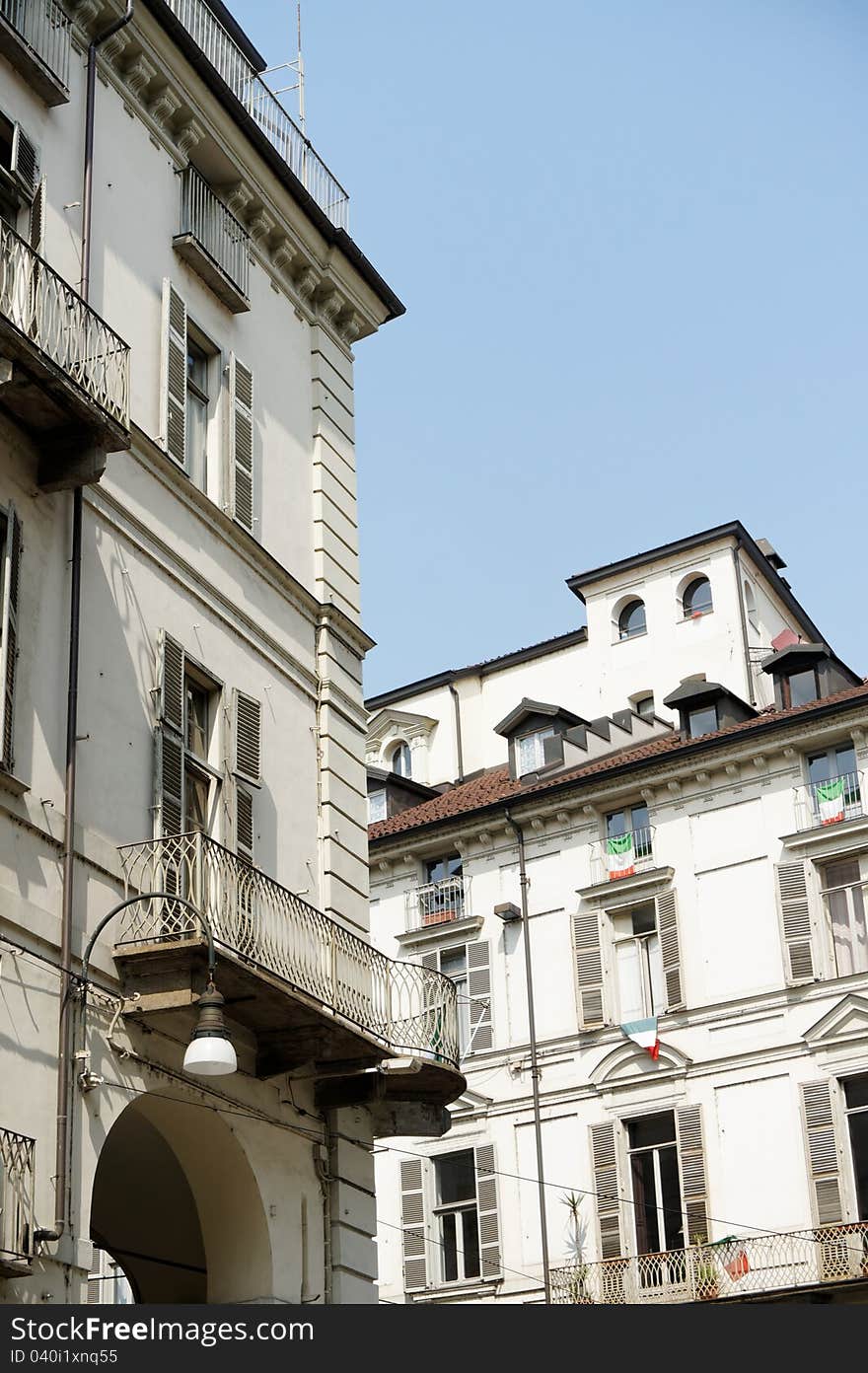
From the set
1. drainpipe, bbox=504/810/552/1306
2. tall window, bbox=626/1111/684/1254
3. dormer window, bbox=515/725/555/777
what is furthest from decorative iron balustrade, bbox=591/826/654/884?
dormer window, bbox=515/725/555/777

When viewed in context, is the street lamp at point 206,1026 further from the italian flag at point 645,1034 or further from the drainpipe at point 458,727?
the drainpipe at point 458,727

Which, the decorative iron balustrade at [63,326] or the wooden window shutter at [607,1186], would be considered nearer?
the decorative iron balustrade at [63,326]

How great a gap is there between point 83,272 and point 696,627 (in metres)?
30.7

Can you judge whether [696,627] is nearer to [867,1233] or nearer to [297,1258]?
[867,1233]

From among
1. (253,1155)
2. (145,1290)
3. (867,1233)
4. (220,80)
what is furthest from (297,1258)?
(867,1233)

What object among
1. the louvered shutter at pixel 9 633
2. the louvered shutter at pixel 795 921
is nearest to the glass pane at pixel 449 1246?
the louvered shutter at pixel 795 921

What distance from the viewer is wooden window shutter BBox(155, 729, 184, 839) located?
16.8 meters

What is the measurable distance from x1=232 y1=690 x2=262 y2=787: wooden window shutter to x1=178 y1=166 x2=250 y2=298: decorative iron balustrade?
453cm

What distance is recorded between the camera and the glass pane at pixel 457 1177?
37000mm

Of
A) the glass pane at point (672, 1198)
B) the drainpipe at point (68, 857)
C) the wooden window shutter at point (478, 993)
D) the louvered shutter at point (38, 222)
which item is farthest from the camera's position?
the wooden window shutter at point (478, 993)

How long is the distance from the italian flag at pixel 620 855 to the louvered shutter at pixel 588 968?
3.06ft

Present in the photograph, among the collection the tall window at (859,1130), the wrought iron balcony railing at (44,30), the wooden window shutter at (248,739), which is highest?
the wrought iron balcony railing at (44,30)

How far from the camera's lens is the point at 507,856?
129 ft

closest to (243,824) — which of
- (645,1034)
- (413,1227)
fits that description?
(645,1034)
